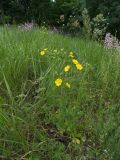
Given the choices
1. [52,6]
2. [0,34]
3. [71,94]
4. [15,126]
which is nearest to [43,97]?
[71,94]

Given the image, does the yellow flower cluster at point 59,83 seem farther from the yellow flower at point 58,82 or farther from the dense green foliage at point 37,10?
the dense green foliage at point 37,10

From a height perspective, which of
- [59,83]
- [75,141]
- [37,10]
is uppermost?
[59,83]

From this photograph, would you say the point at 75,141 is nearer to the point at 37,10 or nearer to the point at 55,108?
the point at 55,108

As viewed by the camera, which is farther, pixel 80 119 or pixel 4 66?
pixel 4 66

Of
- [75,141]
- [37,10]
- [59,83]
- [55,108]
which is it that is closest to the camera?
[75,141]

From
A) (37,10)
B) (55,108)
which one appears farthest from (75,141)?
(37,10)

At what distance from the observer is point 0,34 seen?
4.46 m

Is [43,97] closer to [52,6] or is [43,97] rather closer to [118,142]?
[118,142]

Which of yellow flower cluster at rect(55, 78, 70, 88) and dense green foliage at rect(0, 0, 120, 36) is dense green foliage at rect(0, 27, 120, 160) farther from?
dense green foliage at rect(0, 0, 120, 36)

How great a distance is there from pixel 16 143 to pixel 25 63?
3.46 ft

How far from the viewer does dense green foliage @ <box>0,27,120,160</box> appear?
2562 millimetres

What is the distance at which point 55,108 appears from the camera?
2.95 meters

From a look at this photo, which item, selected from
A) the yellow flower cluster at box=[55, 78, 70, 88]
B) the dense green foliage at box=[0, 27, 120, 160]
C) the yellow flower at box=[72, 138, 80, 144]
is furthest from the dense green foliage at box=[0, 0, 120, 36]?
the yellow flower at box=[72, 138, 80, 144]

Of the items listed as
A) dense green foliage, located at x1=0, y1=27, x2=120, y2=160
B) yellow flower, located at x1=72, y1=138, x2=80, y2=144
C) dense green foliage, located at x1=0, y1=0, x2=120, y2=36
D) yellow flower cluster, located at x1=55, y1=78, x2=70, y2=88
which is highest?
yellow flower cluster, located at x1=55, y1=78, x2=70, y2=88
